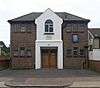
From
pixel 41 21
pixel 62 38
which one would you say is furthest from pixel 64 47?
pixel 41 21

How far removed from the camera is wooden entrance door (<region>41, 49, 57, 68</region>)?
47.1m

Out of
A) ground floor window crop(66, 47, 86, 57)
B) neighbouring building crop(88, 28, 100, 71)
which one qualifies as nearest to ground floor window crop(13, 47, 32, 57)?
ground floor window crop(66, 47, 86, 57)

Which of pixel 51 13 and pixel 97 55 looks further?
pixel 51 13

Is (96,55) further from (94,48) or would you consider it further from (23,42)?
(23,42)

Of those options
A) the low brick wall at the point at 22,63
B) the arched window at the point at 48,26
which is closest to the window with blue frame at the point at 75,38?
the arched window at the point at 48,26

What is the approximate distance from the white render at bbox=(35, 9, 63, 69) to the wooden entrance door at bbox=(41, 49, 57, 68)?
0.84 m

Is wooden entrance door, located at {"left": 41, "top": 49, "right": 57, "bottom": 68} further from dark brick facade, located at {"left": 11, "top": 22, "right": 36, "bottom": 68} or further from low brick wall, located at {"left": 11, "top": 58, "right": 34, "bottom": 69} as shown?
low brick wall, located at {"left": 11, "top": 58, "right": 34, "bottom": 69}

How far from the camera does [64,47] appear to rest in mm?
46656

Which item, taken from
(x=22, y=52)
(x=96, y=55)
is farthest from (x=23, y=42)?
(x=96, y=55)

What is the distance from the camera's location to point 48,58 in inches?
1855

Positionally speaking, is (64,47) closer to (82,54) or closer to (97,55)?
(82,54)

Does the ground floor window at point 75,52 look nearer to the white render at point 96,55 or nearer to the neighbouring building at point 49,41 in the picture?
the neighbouring building at point 49,41

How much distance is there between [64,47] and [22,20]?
22.2 ft

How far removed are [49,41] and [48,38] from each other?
47cm
